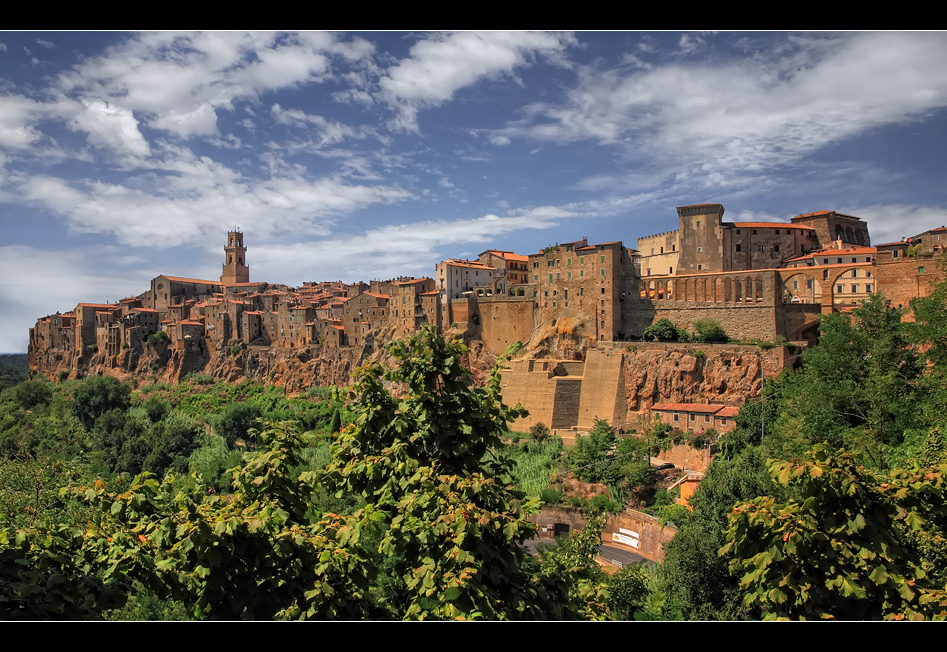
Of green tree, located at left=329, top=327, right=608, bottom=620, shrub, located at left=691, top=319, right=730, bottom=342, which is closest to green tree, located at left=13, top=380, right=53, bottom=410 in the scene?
shrub, located at left=691, top=319, right=730, bottom=342

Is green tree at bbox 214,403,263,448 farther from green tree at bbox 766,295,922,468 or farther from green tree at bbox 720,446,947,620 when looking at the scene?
green tree at bbox 720,446,947,620

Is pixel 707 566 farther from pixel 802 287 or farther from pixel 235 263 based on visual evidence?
pixel 235 263

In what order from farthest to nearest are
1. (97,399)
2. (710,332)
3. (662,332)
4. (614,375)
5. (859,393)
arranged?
(97,399), (662,332), (614,375), (710,332), (859,393)

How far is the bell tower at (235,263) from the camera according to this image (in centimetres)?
7881

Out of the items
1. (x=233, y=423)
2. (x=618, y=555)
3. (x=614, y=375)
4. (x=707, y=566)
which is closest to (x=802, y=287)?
(x=614, y=375)

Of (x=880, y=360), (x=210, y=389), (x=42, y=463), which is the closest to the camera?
(x=880, y=360)

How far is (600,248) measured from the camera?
40.4 metres

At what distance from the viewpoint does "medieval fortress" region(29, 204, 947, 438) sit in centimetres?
3397

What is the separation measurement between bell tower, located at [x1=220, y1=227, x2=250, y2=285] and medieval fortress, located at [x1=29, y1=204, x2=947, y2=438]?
14323mm

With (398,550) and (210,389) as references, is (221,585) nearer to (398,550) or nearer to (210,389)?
(398,550)

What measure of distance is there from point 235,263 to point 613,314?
5571 centimetres

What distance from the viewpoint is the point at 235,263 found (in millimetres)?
79125

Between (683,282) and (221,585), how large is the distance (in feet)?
124

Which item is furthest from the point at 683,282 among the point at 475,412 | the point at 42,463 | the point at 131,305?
the point at 131,305
